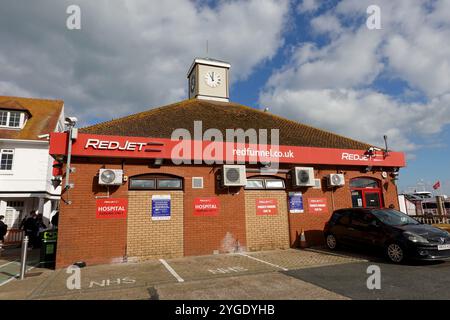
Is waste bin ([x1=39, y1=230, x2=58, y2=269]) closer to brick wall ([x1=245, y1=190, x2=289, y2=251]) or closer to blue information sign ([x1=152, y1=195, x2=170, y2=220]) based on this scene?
blue information sign ([x1=152, y1=195, x2=170, y2=220])

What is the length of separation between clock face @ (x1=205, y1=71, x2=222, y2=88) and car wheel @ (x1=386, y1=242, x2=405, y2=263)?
46.7 feet

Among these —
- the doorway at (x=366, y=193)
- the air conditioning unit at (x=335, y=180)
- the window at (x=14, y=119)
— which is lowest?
the doorway at (x=366, y=193)

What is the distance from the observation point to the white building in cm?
1875

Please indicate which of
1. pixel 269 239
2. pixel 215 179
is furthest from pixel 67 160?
pixel 269 239

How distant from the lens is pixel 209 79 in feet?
63.3

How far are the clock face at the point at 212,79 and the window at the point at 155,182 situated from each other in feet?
34.2

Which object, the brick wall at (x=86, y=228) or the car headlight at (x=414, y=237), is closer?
the car headlight at (x=414, y=237)

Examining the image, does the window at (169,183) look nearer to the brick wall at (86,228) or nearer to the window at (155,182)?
the window at (155,182)

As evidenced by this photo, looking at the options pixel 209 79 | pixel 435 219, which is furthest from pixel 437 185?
pixel 209 79

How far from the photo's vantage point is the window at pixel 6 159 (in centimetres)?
1892

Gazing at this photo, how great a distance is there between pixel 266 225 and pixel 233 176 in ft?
7.91

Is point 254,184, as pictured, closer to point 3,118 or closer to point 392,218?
point 392,218

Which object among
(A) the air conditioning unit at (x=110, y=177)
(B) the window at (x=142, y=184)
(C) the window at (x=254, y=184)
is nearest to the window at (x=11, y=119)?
(A) the air conditioning unit at (x=110, y=177)
